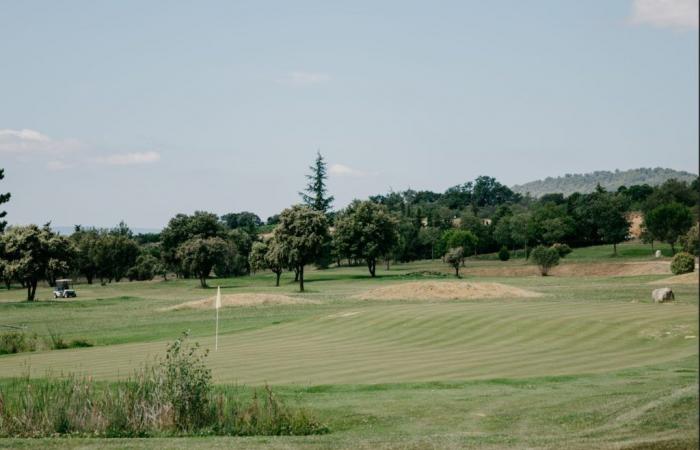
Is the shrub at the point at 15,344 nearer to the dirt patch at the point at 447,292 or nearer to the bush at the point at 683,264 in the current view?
the dirt patch at the point at 447,292

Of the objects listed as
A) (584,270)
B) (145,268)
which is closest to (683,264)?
(584,270)

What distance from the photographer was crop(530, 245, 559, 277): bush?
9238cm

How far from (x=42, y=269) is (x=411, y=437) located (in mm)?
72309

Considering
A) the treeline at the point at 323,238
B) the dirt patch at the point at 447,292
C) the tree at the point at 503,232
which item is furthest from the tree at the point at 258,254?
the tree at the point at 503,232

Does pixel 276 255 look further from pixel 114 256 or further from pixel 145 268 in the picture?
pixel 114 256

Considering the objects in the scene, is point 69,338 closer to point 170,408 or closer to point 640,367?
point 170,408

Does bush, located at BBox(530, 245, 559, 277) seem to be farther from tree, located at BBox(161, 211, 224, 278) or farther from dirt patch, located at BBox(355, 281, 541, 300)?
tree, located at BBox(161, 211, 224, 278)

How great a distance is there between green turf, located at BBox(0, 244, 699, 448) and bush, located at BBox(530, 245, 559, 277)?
44871mm

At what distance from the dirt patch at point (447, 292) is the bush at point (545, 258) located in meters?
33.7

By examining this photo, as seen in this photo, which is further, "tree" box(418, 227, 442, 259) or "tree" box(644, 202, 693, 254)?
"tree" box(418, 227, 442, 259)

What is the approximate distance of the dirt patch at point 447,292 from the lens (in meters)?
56.8

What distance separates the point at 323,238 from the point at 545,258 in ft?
87.3

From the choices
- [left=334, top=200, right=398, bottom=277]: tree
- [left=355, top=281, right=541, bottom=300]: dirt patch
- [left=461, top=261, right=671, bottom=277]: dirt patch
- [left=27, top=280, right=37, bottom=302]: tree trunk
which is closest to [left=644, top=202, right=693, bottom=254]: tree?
[left=461, top=261, right=671, bottom=277]: dirt patch

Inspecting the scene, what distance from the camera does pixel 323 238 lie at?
8219 cm
